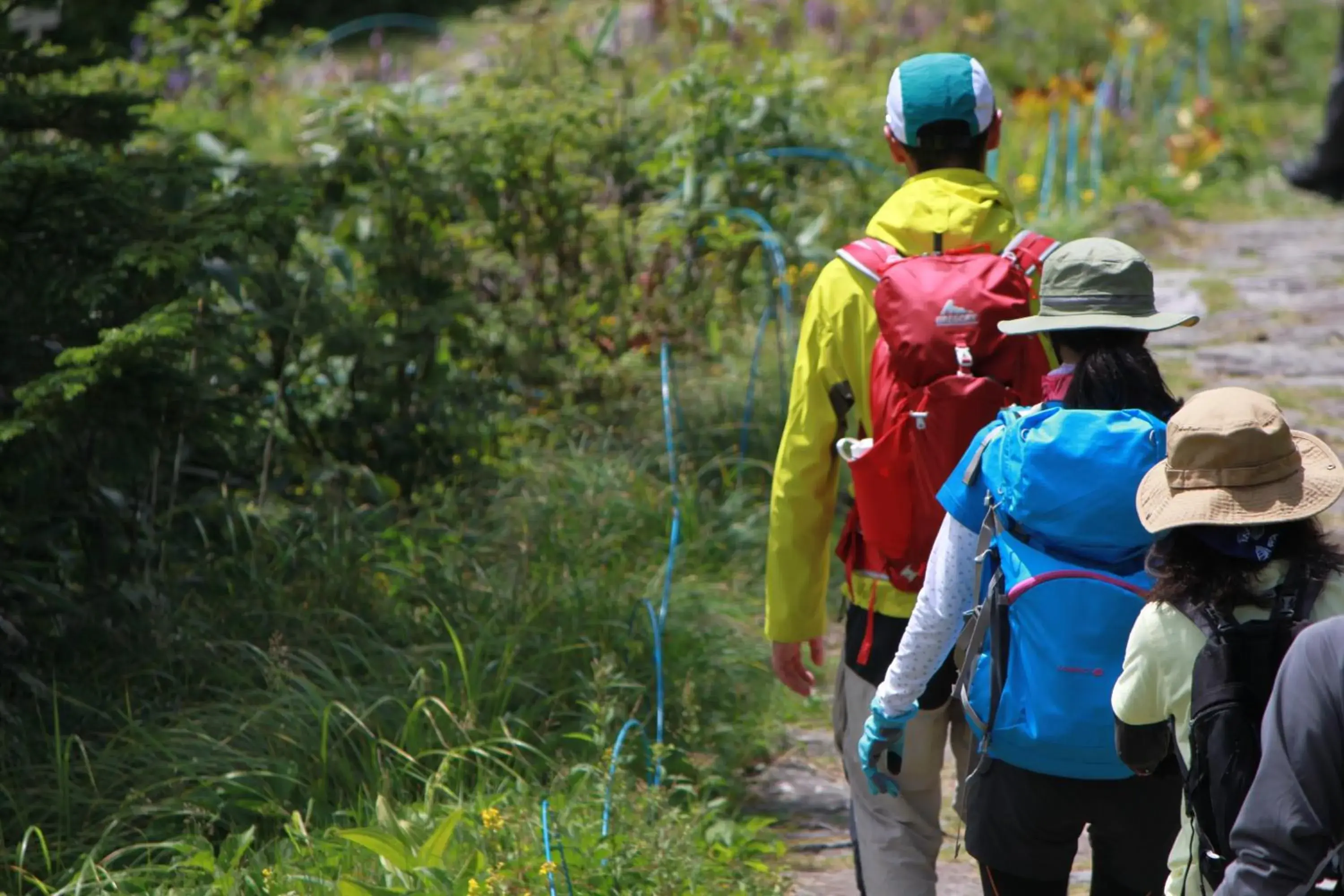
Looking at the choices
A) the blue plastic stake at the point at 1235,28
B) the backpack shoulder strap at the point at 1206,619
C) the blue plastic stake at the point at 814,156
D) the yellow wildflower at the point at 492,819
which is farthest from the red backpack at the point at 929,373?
the blue plastic stake at the point at 1235,28

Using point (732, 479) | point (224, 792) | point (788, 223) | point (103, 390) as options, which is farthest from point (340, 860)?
point (788, 223)

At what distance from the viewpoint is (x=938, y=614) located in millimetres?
2711

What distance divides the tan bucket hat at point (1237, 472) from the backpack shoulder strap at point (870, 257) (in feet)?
2.79

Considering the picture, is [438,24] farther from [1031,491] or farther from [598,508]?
[1031,491]

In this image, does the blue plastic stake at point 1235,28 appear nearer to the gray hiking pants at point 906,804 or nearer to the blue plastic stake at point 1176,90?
the blue plastic stake at point 1176,90

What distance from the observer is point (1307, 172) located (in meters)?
9.23

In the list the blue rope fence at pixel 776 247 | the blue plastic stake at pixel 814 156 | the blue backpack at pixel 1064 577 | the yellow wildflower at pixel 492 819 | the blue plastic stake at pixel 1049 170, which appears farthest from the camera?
the blue plastic stake at pixel 1049 170

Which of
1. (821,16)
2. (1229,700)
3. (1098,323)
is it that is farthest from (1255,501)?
(821,16)

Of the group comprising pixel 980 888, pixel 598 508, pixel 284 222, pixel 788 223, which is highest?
pixel 284 222

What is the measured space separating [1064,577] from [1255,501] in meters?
0.42

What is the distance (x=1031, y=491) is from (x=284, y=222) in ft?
8.92

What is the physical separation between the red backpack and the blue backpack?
0.26 metres

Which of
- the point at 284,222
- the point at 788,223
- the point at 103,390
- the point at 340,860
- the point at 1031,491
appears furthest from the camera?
the point at 788,223

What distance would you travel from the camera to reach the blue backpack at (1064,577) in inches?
97.7
